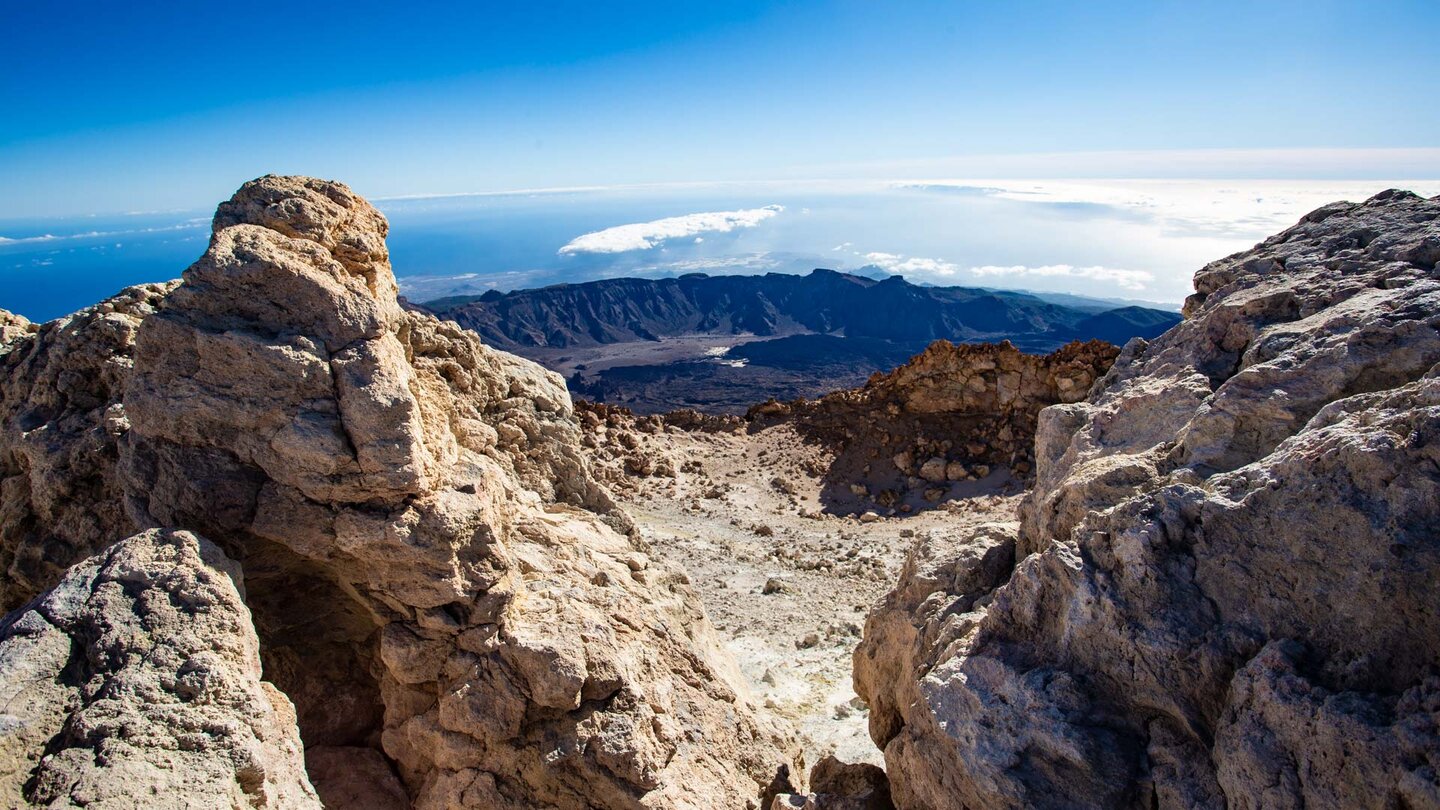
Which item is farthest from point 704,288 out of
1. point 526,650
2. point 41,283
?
point 526,650

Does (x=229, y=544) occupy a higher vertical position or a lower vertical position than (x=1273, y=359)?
lower

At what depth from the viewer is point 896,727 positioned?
6.48 meters

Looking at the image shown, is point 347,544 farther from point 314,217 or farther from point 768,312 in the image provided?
point 768,312

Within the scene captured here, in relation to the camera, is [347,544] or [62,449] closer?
[347,544]

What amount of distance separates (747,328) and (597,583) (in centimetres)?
13822

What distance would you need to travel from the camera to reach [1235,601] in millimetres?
3998

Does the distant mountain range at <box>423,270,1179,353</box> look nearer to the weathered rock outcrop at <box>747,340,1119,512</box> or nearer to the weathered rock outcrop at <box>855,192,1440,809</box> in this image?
the weathered rock outcrop at <box>747,340,1119,512</box>

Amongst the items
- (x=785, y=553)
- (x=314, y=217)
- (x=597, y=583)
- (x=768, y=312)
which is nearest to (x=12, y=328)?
(x=314, y=217)

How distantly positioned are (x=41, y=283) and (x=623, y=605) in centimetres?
21273

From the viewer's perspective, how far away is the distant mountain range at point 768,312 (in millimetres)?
129625

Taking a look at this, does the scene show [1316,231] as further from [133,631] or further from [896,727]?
[133,631]

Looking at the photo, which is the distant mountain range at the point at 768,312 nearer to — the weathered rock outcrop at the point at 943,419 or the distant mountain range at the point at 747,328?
the distant mountain range at the point at 747,328

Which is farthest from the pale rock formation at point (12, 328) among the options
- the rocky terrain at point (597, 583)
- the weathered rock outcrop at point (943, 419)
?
the weathered rock outcrop at point (943, 419)

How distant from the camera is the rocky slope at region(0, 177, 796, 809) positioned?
18.3 ft
